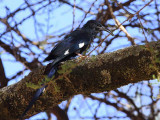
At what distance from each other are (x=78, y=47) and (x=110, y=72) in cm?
75

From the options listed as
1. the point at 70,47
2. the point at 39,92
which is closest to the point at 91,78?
the point at 39,92

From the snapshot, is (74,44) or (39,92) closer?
(39,92)

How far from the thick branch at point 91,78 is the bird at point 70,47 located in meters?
0.14

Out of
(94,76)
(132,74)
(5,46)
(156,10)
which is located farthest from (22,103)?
(156,10)

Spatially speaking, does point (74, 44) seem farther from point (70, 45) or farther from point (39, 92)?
point (39, 92)

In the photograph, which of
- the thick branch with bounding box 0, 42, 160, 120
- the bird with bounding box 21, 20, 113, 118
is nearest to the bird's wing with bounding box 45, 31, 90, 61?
the bird with bounding box 21, 20, 113, 118

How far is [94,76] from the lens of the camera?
2.34m

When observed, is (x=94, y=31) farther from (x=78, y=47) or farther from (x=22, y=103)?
(x=22, y=103)

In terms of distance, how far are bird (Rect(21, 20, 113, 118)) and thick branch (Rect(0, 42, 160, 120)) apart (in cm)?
14

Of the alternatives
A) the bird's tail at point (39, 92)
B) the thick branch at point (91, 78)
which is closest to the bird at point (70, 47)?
the bird's tail at point (39, 92)

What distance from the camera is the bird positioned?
7.82ft

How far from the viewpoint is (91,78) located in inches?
92.7

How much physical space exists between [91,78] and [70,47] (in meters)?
0.65

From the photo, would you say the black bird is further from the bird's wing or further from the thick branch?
the thick branch
